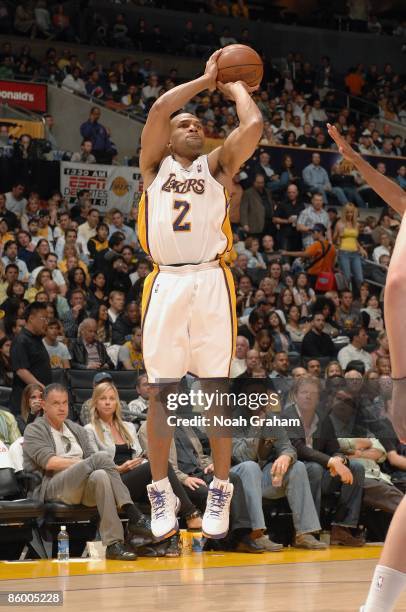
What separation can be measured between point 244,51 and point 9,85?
47.9 ft

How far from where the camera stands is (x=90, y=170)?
17.4 m

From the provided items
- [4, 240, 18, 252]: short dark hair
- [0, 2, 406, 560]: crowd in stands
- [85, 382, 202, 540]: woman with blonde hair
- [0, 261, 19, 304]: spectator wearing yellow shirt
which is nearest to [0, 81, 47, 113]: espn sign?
[0, 2, 406, 560]: crowd in stands

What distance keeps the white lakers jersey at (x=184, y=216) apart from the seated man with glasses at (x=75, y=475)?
107 inches

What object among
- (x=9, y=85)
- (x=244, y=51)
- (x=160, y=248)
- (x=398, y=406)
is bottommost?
(x=398, y=406)

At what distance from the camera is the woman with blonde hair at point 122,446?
886 cm

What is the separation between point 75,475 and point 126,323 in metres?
4.65

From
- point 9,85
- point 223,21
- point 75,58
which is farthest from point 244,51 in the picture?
point 223,21

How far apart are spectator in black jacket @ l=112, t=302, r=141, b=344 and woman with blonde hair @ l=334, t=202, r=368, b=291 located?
17.0ft

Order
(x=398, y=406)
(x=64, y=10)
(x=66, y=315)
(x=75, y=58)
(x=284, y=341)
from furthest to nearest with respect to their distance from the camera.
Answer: (x=64, y=10), (x=75, y=58), (x=284, y=341), (x=66, y=315), (x=398, y=406)

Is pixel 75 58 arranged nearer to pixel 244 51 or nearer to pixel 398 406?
pixel 244 51

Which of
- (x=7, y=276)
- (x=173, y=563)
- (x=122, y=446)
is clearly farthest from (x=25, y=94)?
(x=173, y=563)

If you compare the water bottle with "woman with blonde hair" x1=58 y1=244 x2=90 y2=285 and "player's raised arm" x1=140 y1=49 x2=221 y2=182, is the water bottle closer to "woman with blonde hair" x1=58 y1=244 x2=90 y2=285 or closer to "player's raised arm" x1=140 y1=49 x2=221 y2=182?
"player's raised arm" x1=140 y1=49 x2=221 y2=182

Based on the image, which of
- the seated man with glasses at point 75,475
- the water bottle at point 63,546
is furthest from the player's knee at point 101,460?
the water bottle at point 63,546

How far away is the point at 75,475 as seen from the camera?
8.45 meters
